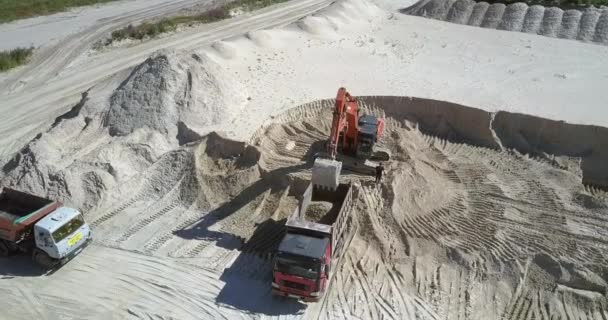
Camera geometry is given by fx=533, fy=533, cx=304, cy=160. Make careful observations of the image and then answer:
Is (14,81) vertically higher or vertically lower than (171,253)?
higher

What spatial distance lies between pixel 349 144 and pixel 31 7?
23598 millimetres

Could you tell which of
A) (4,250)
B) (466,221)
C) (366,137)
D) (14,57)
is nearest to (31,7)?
(14,57)

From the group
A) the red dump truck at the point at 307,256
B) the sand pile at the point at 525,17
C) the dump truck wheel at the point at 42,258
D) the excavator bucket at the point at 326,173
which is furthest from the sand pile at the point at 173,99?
the sand pile at the point at 525,17

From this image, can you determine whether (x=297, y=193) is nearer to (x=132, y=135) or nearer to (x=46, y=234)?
(x=132, y=135)

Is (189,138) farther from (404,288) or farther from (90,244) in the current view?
(404,288)

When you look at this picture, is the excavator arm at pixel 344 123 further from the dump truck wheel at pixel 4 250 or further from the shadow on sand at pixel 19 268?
the dump truck wheel at pixel 4 250

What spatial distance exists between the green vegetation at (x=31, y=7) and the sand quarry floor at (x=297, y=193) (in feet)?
43.6

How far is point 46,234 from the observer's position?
1132cm

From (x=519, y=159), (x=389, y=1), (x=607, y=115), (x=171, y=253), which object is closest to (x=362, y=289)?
(x=171, y=253)

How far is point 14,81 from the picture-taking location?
21.4 metres

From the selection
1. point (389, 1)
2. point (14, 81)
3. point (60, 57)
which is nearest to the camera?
point (14, 81)

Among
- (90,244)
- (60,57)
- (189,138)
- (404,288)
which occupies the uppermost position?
(60,57)

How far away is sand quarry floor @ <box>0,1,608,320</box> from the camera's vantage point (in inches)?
449

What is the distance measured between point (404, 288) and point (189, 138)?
8.04 metres
